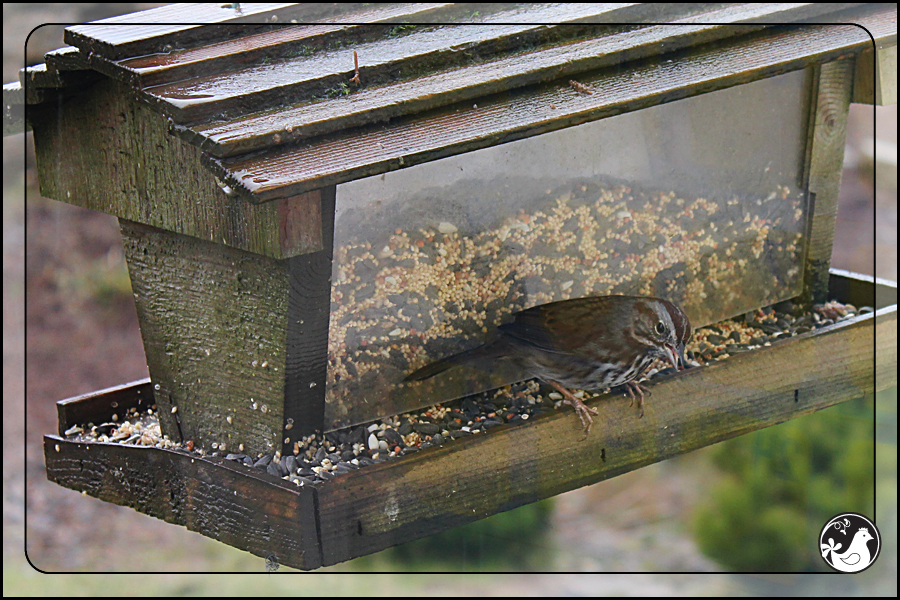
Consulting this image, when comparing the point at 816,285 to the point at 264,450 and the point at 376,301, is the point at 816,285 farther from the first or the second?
the point at 264,450

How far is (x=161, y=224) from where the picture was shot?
→ 186 cm

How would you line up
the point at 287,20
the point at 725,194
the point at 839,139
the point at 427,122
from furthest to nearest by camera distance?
the point at 839,139 < the point at 725,194 < the point at 287,20 < the point at 427,122

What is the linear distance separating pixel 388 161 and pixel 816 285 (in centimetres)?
136

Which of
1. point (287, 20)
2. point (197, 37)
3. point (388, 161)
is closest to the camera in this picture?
point (388, 161)

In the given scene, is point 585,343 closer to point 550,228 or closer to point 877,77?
point 550,228

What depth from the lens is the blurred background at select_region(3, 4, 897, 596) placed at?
1904 mm

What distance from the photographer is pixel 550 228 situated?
195 centimetres

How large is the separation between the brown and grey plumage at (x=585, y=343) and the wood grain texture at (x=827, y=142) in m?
0.55

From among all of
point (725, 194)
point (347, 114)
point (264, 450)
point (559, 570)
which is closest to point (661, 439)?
point (559, 570)

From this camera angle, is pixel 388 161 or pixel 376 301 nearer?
pixel 388 161

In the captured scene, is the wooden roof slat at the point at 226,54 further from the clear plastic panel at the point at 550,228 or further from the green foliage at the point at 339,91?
the clear plastic panel at the point at 550,228

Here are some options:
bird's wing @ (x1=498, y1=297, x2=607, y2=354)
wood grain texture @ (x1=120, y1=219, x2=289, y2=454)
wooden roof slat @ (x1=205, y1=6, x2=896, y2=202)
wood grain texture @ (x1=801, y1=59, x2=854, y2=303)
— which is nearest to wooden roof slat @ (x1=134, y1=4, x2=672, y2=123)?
wooden roof slat @ (x1=205, y1=6, x2=896, y2=202)

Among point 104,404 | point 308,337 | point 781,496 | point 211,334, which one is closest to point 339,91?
point 308,337

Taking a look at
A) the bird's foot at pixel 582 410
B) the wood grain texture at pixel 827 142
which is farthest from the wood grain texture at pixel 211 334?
the wood grain texture at pixel 827 142
